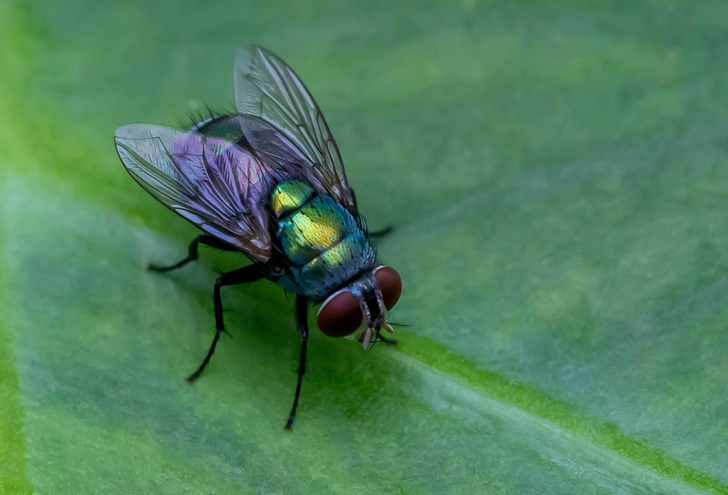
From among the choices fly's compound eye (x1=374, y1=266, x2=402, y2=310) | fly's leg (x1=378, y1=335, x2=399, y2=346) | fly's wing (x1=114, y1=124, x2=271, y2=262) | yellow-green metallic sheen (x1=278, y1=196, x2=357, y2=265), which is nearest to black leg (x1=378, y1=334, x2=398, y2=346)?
fly's leg (x1=378, y1=335, x2=399, y2=346)

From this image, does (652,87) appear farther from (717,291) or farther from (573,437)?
(573,437)

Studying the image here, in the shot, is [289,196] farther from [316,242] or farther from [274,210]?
[316,242]

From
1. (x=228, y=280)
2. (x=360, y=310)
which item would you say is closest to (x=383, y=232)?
(x=360, y=310)

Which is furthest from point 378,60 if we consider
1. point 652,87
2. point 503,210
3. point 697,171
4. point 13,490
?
point 13,490

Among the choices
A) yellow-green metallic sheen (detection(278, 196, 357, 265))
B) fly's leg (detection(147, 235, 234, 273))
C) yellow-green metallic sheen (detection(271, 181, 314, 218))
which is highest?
yellow-green metallic sheen (detection(271, 181, 314, 218))

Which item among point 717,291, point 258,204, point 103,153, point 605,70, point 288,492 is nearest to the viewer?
point 288,492

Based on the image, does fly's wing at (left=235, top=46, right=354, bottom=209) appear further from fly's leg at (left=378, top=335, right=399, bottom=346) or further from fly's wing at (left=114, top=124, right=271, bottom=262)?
fly's leg at (left=378, top=335, right=399, bottom=346)

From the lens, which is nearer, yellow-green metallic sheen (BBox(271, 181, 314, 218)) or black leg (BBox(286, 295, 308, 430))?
black leg (BBox(286, 295, 308, 430))
